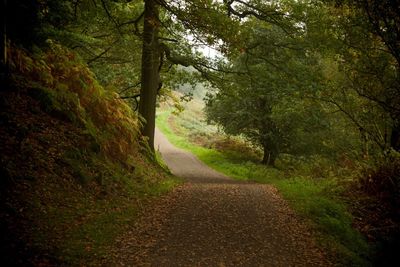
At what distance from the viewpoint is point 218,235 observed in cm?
758

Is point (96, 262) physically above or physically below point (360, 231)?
below

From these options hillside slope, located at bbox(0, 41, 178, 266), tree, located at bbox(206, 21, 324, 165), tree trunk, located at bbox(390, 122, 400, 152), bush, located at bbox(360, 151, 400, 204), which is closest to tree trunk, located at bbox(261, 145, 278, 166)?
tree, located at bbox(206, 21, 324, 165)

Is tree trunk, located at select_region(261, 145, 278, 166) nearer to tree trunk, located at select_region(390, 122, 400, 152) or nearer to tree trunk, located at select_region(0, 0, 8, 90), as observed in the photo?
tree trunk, located at select_region(390, 122, 400, 152)

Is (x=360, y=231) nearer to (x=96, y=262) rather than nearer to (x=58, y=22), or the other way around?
(x=96, y=262)

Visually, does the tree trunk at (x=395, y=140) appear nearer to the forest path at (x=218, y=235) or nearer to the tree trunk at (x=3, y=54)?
the forest path at (x=218, y=235)

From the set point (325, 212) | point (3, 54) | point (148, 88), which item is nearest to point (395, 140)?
point (325, 212)

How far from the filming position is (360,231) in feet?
29.4

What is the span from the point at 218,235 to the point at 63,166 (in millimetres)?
3641

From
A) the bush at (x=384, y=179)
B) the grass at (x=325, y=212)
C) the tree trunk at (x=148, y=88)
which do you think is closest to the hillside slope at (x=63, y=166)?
the tree trunk at (x=148, y=88)

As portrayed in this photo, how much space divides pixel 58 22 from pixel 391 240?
395 inches

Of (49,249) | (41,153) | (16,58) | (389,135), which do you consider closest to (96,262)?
(49,249)

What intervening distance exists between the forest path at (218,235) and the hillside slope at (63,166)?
548 mm

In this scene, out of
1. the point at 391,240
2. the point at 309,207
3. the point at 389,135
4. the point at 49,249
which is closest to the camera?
the point at 49,249

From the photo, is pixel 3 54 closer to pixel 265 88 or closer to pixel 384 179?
pixel 384 179
